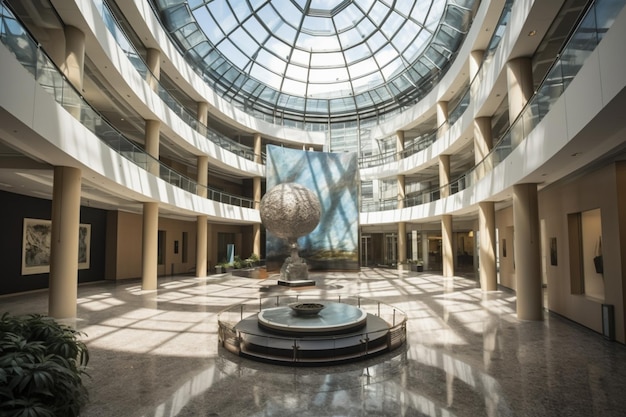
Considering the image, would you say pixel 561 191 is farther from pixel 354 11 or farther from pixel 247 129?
pixel 247 129

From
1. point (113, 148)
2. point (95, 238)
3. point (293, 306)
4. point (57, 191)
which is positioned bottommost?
point (293, 306)

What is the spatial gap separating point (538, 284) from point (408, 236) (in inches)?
852

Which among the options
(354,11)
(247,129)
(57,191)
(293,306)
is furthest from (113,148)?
(354,11)

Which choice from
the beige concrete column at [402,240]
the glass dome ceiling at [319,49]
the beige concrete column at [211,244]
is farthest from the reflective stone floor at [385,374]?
the beige concrete column at [211,244]

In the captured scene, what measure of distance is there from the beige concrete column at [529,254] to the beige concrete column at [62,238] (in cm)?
1364

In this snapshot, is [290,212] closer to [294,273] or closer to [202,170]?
[294,273]

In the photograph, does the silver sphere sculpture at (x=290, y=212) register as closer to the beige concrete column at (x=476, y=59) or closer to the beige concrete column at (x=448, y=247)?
the beige concrete column at (x=448, y=247)

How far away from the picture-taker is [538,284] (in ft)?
38.5

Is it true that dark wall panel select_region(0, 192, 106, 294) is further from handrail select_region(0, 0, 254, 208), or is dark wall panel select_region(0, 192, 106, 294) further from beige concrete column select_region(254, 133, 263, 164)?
beige concrete column select_region(254, 133, 263, 164)

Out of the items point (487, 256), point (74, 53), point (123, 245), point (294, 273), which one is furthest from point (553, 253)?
point (123, 245)

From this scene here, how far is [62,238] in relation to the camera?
11.5 meters

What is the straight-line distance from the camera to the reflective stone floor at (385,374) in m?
5.59

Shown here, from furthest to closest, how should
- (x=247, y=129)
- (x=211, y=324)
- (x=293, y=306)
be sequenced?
(x=247, y=129) < (x=211, y=324) < (x=293, y=306)

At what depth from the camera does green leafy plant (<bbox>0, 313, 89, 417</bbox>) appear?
4.30 metres
